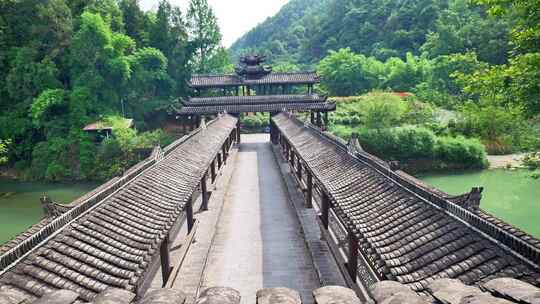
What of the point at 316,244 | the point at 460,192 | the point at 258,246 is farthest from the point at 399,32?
the point at 258,246

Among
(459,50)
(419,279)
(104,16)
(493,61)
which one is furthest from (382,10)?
(419,279)

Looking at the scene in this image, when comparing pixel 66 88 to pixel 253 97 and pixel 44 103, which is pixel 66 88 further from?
pixel 253 97

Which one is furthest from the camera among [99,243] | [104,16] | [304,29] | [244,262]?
[304,29]

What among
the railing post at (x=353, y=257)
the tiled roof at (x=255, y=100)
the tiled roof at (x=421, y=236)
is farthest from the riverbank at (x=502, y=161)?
the railing post at (x=353, y=257)

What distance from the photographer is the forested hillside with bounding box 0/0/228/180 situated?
35.2m

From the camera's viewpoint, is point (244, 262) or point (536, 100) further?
point (244, 262)

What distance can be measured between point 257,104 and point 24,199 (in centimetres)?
2454

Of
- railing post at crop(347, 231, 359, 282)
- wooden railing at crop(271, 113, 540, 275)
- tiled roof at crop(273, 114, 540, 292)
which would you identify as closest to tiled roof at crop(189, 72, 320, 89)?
wooden railing at crop(271, 113, 540, 275)

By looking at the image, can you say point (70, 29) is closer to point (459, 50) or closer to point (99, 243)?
point (99, 243)

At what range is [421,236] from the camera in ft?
22.3

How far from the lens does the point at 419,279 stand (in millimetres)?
5652

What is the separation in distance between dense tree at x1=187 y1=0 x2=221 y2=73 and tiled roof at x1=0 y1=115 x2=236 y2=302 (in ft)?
151

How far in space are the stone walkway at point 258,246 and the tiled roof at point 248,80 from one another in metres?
22.0

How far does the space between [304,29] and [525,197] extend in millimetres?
140761
